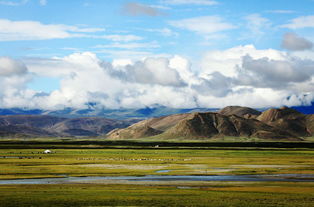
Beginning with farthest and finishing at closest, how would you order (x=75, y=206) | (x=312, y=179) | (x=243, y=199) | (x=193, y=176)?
(x=193, y=176) < (x=312, y=179) < (x=243, y=199) < (x=75, y=206)

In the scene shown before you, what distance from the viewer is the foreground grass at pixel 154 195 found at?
47781 millimetres

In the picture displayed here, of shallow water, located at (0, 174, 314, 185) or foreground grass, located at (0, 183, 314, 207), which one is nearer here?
foreground grass, located at (0, 183, 314, 207)

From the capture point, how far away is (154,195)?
53094 mm

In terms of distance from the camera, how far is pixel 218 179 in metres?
71.5

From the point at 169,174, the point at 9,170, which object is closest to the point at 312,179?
the point at 169,174

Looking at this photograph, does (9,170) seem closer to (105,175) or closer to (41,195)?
(105,175)

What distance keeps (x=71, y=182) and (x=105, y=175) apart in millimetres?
12297

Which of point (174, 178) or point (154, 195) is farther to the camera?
point (174, 178)

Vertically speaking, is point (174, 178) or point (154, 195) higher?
point (154, 195)

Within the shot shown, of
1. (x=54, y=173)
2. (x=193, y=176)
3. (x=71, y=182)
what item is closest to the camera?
(x=71, y=182)

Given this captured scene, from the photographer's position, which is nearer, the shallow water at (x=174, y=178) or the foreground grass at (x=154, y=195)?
the foreground grass at (x=154, y=195)

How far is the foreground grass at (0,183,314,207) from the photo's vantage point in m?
47.8

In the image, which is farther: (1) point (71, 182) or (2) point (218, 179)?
(2) point (218, 179)

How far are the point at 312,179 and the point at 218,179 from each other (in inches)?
531
